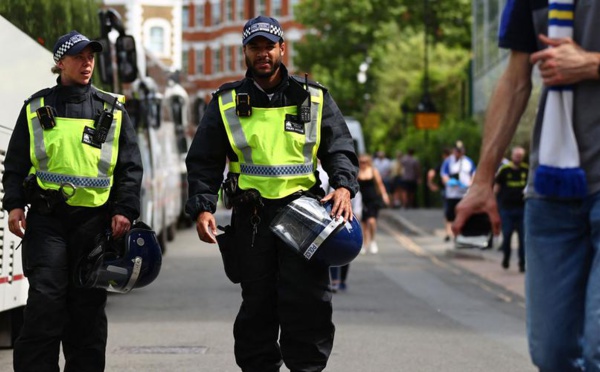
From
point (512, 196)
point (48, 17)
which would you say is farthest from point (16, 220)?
point (512, 196)

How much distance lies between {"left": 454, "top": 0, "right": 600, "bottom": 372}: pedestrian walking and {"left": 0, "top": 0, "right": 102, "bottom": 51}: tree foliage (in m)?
5.46

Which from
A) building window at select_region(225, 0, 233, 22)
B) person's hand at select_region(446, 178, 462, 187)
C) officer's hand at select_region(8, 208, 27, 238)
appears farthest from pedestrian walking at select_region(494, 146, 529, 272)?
building window at select_region(225, 0, 233, 22)

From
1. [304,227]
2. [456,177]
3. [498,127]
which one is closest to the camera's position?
[498,127]

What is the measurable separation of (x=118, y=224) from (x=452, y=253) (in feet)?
52.4

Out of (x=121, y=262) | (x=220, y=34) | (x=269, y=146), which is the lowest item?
(x=220, y=34)

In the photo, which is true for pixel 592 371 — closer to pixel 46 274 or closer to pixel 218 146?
pixel 218 146

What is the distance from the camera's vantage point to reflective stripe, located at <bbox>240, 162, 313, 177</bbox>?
6469 millimetres

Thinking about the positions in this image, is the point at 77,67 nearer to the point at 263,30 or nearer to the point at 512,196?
the point at 263,30

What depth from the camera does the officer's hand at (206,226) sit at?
629 centimetres

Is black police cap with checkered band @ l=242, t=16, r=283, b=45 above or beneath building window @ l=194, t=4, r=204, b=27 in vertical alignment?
above

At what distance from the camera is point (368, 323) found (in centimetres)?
1200

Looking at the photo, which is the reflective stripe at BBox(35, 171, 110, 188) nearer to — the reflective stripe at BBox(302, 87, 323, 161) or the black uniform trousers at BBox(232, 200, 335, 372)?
the black uniform trousers at BBox(232, 200, 335, 372)

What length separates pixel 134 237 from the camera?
7.09 metres

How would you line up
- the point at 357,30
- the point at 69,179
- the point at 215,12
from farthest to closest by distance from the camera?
the point at 215,12, the point at 357,30, the point at 69,179
